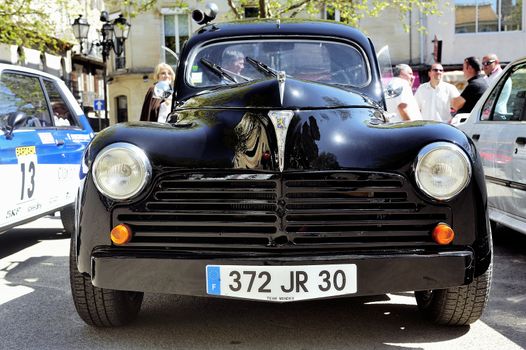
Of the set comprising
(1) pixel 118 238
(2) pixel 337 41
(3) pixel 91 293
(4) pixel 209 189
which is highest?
(2) pixel 337 41

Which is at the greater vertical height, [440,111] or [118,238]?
[440,111]

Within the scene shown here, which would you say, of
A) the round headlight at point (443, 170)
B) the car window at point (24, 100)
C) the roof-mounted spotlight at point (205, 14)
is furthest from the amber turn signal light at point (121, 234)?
the car window at point (24, 100)

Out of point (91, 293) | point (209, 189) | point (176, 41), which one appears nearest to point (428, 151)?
point (209, 189)

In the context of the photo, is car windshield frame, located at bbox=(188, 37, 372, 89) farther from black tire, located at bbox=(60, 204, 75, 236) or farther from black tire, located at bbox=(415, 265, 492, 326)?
black tire, located at bbox=(60, 204, 75, 236)

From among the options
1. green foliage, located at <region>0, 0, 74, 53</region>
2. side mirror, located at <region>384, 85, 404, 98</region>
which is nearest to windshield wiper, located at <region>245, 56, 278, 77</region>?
side mirror, located at <region>384, 85, 404, 98</region>

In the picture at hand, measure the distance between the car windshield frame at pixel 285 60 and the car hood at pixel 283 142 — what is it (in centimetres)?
136

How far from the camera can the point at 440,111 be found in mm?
8625

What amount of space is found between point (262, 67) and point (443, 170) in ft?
6.16

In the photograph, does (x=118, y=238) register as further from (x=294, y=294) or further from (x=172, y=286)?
(x=294, y=294)

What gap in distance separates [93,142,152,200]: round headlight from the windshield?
5.43 ft

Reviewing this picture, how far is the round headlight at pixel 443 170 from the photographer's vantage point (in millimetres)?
3262

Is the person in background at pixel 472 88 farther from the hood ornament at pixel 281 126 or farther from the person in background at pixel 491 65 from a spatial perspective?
the hood ornament at pixel 281 126

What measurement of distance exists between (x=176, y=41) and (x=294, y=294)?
27999 mm

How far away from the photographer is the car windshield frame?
16.1 ft
